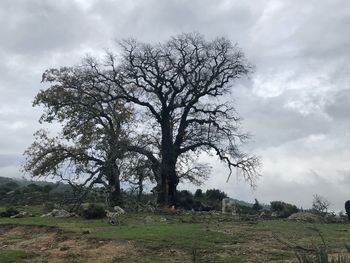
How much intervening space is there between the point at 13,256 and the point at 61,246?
1.58m

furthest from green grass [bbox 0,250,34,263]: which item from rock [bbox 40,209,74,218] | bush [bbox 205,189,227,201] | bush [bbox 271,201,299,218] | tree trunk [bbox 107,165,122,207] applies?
bush [bbox 205,189,227,201]

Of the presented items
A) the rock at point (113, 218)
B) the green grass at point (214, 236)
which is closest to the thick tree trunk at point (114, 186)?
the rock at point (113, 218)

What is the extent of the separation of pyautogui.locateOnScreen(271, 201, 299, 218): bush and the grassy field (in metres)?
7.88

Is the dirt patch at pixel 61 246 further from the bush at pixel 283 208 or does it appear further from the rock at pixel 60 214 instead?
the bush at pixel 283 208

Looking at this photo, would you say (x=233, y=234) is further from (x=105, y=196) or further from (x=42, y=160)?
(x=42, y=160)

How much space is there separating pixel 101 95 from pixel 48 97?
3.28m

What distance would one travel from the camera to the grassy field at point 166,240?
48.0 feet

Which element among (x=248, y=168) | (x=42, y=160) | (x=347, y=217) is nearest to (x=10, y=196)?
(x=42, y=160)

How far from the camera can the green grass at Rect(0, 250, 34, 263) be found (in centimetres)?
1531

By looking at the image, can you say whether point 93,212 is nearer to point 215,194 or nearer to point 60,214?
point 60,214

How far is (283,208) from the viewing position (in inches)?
1257

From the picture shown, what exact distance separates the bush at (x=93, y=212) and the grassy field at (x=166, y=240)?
97 cm

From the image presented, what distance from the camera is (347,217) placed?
28625 millimetres

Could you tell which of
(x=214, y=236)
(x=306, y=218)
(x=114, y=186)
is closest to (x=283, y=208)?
(x=306, y=218)
